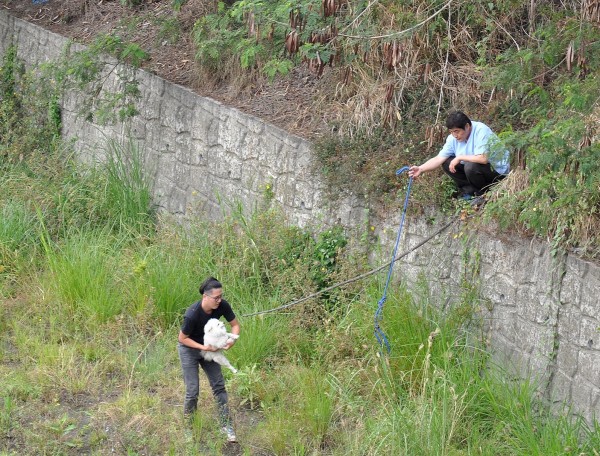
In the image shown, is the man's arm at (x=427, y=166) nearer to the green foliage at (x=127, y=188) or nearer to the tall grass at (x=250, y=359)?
the tall grass at (x=250, y=359)

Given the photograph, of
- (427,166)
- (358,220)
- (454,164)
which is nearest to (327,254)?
(358,220)

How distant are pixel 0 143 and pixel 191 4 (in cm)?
343

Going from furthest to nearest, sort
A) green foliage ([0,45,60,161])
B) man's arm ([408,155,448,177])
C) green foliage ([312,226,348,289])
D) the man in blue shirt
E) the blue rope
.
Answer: green foliage ([0,45,60,161]) < green foliage ([312,226,348,289]) < man's arm ([408,155,448,177]) < the man in blue shirt < the blue rope

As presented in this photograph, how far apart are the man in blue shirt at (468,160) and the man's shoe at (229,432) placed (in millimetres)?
2601

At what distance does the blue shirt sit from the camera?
7.45 metres

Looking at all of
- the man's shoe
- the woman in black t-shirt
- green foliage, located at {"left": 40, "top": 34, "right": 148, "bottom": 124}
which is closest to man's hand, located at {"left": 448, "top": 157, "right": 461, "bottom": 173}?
the woman in black t-shirt

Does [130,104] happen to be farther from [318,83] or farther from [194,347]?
[194,347]

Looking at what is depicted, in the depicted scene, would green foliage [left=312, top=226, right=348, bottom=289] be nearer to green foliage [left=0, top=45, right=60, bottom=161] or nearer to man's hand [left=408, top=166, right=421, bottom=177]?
man's hand [left=408, top=166, right=421, bottom=177]

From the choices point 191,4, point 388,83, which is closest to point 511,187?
point 388,83

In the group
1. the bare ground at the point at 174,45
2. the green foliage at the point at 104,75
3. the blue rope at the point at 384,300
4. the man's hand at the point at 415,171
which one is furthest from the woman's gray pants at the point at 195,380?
the green foliage at the point at 104,75

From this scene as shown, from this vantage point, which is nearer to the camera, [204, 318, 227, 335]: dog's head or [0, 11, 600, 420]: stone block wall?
[0, 11, 600, 420]: stone block wall

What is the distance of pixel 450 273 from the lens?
7.71 meters

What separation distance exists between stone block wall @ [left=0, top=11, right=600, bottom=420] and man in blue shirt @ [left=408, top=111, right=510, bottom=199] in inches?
15.4

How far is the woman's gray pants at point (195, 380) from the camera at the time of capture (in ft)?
22.8
